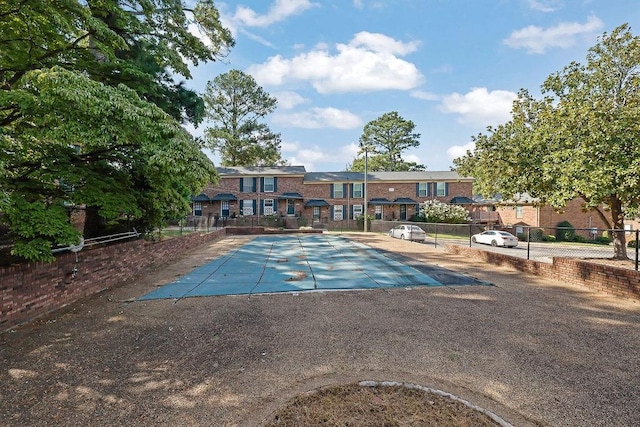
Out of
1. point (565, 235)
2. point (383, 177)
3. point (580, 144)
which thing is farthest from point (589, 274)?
point (383, 177)

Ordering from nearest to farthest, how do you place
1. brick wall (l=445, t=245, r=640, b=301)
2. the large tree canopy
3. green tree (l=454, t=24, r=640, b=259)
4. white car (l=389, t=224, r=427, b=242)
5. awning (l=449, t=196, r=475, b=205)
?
the large tree canopy < brick wall (l=445, t=245, r=640, b=301) < green tree (l=454, t=24, r=640, b=259) < white car (l=389, t=224, r=427, b=242) < awning (l=449, t=196, r=475, b=205)

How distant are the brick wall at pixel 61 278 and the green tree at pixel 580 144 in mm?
15306

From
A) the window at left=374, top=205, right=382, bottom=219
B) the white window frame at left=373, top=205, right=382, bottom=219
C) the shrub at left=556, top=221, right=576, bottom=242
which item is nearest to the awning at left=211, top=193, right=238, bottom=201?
the white window frame at left=373, top=205, right=382, bottom=219

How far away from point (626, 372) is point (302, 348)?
13.8 feet

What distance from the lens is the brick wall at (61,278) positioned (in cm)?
523

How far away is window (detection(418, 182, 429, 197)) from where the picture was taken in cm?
3481

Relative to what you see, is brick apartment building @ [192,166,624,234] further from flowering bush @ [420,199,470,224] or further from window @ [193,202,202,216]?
flowering bush @ [420,199,470,224]

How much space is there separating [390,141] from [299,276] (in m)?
50.8

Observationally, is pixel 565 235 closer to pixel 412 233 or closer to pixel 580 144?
pixel 412 233

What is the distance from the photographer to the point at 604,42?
560 inches

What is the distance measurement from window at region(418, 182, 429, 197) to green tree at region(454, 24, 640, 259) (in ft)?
60.0

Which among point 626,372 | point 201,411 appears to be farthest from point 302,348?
point 626,372

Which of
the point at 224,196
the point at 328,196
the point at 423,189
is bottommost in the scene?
the point at 224,196

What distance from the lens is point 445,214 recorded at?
31125mm
